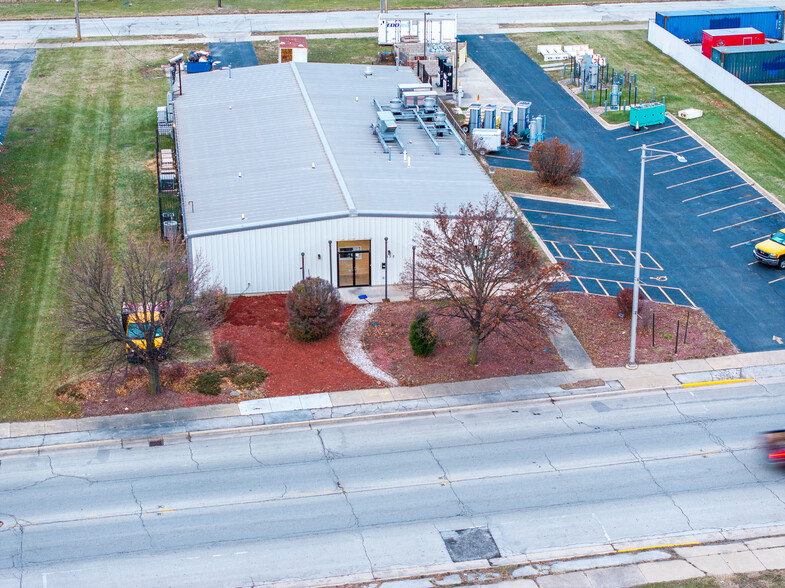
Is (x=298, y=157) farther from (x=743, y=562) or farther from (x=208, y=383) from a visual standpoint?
(x=743, y=562)

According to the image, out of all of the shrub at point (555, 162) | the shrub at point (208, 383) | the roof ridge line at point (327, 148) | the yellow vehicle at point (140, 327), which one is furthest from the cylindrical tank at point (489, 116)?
the shrub at point (208, 383)

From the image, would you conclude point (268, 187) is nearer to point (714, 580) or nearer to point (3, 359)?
point (3, 359)

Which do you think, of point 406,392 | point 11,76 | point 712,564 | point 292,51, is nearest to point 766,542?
point 712,564

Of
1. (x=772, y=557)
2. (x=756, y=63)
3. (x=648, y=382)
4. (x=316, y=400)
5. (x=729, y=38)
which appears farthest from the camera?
(x=729, y=38)

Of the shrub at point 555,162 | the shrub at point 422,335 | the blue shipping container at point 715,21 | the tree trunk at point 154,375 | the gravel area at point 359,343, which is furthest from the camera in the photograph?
the blue shipping container at point 715,21

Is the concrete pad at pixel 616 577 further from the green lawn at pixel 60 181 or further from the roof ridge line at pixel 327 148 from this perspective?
the roof ridge line at pixel 327 148

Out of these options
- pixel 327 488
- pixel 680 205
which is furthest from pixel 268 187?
pixel 680 205

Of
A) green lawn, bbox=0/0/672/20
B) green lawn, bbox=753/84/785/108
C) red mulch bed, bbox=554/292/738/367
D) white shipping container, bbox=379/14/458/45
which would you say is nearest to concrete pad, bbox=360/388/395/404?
red mulch bed, bbox=554/292/738/367
